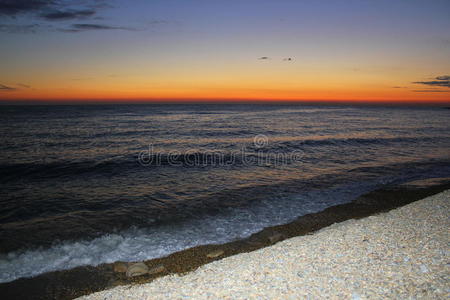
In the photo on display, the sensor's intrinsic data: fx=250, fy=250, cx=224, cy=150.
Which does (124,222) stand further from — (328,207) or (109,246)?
(328,207)

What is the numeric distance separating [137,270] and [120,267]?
0.58 metres

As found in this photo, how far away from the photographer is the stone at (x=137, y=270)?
5.56 m

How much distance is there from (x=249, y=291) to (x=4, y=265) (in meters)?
5.99

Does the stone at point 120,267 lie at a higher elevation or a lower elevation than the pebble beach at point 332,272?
lower

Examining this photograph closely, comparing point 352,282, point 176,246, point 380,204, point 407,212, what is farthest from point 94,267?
point 380,204

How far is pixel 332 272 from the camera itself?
4.71 meters

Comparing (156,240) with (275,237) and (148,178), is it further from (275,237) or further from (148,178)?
(148,178)

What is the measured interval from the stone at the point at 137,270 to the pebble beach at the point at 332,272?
621mm

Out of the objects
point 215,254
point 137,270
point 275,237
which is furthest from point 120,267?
Result: point 275,237

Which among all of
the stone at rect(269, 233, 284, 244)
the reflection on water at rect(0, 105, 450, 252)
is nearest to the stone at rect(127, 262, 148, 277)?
the reflection on water at rect(0, 105, 450, 252)

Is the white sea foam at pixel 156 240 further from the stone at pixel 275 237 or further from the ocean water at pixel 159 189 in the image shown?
the stone at pixel 275 237

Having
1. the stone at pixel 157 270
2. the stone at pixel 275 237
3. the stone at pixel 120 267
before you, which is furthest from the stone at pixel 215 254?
the stone at pixel 120 267

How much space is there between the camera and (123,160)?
1716 cm

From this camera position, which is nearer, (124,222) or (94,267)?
(94,267)
